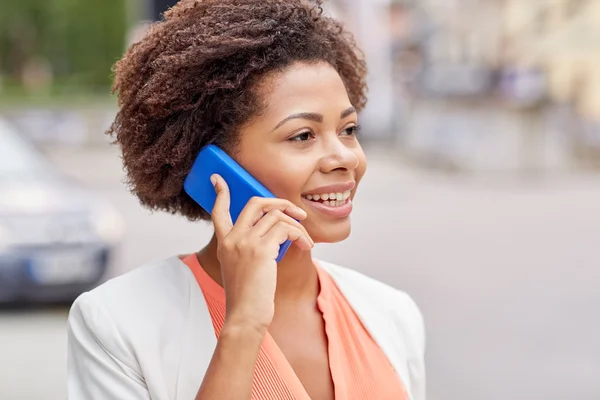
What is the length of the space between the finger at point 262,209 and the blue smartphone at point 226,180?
0.21ft

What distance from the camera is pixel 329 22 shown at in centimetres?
226

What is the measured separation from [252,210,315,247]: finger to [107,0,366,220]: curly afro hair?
0.27 meters

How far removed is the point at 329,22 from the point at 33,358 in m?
4.53

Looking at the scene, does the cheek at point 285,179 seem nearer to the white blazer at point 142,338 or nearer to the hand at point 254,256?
the hand at point 254,256

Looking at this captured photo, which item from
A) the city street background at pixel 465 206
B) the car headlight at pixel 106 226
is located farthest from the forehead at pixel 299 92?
the car headlight at pixel 106 226

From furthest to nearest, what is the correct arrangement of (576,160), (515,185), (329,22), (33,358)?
(576,160), (515,185), (33,358), (329,22)

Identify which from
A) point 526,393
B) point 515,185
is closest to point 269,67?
point 526,393

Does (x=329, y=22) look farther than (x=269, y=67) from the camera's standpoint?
Yes

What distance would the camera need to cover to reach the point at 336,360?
81.6 inches

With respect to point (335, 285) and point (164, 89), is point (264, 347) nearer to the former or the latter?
point (335, 285)

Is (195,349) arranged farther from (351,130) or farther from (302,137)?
(351,130)

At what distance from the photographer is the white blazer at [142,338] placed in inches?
73.5

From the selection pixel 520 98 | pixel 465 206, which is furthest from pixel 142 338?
pixel 520 98

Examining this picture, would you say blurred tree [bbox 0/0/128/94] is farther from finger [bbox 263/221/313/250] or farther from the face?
finger [bbox 263/221/313/250]
